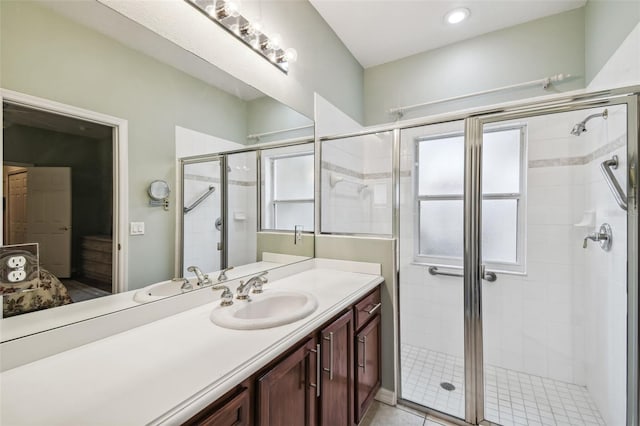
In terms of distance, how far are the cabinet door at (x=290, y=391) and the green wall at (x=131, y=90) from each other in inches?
23.7

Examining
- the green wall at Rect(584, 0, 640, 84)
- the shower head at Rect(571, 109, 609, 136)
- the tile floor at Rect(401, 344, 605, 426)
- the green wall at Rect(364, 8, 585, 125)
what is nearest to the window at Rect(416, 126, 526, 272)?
the shower head at Rect(571, 109, 609, 136)

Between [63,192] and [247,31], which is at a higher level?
[247,31]

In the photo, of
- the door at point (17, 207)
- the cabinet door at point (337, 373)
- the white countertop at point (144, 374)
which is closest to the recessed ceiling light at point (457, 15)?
the cabinet door at point (337, 373)

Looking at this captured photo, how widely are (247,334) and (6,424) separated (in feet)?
1.73

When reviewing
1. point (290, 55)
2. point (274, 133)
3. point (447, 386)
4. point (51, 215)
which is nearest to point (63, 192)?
point (51, 215)

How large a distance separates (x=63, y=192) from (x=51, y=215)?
0.24 feet

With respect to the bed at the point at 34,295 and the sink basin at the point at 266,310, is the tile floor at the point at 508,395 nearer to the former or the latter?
the sink basin at the point at 266,310

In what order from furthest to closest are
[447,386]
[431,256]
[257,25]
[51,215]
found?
[431,256], [447,386], [257,25], [51,215]

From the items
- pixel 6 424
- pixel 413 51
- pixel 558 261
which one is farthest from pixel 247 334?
pixel 413 51

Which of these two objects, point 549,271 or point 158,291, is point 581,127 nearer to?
point 549,271

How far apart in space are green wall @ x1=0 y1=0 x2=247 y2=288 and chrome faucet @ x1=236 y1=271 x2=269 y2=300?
0.30 m

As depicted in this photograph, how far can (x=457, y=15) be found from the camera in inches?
78.8

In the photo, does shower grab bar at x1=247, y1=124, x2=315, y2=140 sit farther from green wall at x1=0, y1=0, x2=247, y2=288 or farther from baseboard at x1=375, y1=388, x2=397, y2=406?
baseboard at x1=375, y1=388, x2=397, y2=406

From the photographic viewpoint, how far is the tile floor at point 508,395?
162 centimetres
